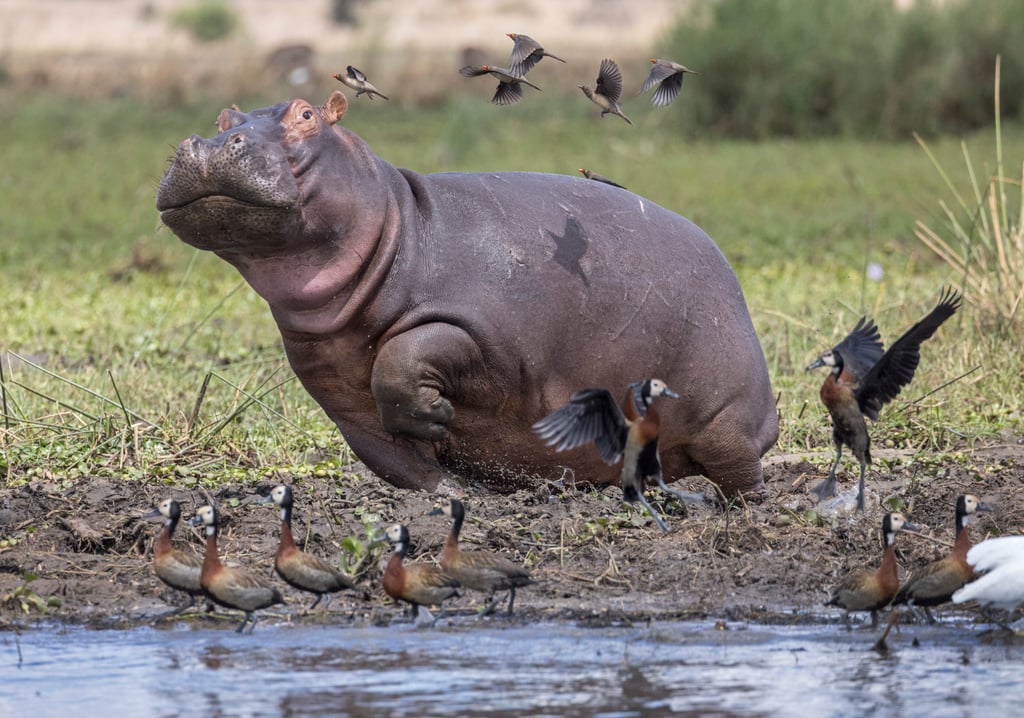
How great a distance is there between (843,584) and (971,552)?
366 mm

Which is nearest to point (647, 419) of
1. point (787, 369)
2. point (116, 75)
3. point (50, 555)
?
point (50, 555)

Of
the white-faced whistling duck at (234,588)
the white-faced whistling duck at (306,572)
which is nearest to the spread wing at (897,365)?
the white-faced whistling duck at (306,572)

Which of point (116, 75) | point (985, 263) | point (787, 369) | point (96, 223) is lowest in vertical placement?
point (787, 369)

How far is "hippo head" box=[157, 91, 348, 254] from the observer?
5.32 meters

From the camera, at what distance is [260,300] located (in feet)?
35.4

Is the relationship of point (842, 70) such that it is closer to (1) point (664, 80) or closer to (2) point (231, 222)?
(1) point (664, 80)

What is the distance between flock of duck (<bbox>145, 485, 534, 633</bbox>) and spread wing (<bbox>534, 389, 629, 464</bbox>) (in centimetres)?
37

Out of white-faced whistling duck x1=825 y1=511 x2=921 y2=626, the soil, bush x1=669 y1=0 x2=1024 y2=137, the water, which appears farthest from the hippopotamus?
bush x1=669 y1=0 x2=1024 y2=137

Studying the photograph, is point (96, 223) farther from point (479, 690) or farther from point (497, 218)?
point (479, 690)

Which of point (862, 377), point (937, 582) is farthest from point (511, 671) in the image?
point (862, 377)

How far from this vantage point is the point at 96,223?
13438 mm

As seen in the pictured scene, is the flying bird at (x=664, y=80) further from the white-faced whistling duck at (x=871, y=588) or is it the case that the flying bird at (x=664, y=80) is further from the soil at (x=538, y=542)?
the white-faced whistling duck at (x=871, y=588)

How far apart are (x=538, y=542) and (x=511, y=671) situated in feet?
3.80

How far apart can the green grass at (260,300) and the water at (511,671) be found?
5.23ft
